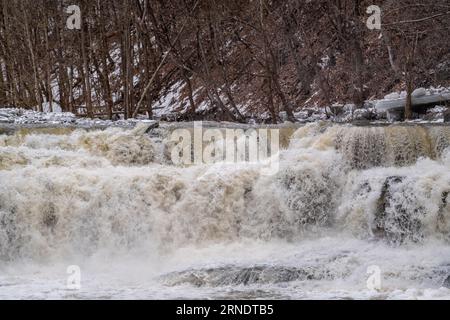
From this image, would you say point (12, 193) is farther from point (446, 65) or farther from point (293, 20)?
point (293, 20)

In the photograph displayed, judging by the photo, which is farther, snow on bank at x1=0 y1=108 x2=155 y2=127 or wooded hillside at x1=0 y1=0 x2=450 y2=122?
wooded hillside at x1=0 y1=0 x2=450 y2=122

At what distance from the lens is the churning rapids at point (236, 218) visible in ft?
28.3

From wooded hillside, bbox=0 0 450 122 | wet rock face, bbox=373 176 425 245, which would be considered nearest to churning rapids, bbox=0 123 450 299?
wet rock face, bbox=373 176 425 245

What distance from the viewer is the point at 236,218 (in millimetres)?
10344

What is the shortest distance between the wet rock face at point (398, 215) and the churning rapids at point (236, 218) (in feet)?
Answer: 0.05

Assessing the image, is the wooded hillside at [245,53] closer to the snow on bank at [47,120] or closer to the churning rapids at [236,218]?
the snow on bank at [47,120]

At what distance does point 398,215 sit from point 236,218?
7.47 feet

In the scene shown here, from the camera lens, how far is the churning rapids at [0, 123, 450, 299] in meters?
8.64

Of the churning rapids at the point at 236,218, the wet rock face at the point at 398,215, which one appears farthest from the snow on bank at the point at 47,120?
the wet rock face at the point at 398,215

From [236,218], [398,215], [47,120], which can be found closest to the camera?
[398,215]

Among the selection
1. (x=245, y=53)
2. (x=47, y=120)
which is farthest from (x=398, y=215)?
(x=245, y=53)

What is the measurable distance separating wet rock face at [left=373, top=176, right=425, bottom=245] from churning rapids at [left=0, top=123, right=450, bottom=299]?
0.01 metres

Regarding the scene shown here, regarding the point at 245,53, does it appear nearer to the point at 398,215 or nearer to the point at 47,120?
the point at 47,120

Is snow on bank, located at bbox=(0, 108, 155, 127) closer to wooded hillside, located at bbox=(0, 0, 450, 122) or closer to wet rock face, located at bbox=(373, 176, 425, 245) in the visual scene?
wooded hillside, located at bbox=(0, 0, 450, 122)
